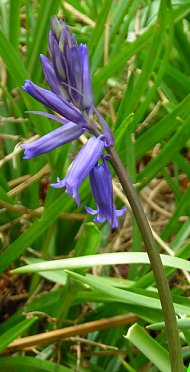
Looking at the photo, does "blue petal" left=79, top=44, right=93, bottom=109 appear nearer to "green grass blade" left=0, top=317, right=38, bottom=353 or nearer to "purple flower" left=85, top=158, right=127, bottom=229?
"purple flower" left=85, top=158, right=127, bottom=229

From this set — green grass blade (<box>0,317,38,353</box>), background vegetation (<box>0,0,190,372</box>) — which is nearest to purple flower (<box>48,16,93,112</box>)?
background vegetation (<box>0,0,190,372</box>)

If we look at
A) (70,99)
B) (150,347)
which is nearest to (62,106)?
(70,99)

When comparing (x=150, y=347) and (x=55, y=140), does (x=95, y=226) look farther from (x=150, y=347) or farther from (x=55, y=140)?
(x=55, y=140)

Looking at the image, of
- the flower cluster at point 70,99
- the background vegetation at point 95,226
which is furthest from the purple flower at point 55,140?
the background vegetation at point 95,226

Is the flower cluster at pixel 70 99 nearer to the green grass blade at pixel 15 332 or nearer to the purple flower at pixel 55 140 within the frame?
the purple flower at pixel 55 140

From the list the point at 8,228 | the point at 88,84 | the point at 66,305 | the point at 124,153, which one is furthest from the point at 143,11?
the point at 88,84

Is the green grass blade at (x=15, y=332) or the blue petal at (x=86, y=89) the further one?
the green grass blade at (x=15, y=332)
